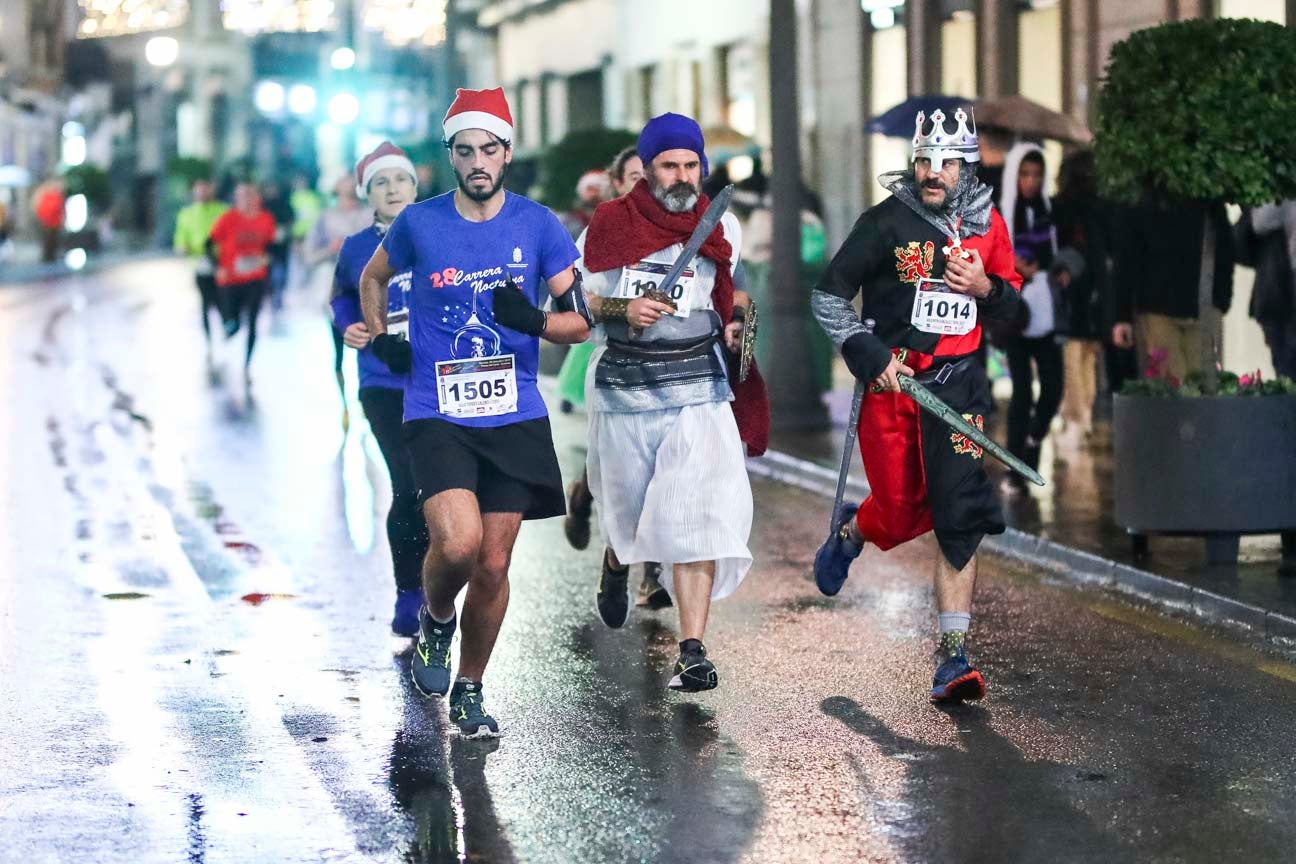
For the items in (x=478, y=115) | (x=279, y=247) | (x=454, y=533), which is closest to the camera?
(x=454, y=533)

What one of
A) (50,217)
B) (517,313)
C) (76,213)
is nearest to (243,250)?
(517,313)

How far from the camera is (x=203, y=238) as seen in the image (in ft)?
85.4

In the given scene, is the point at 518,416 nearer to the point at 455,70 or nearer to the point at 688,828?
the point at 688,828

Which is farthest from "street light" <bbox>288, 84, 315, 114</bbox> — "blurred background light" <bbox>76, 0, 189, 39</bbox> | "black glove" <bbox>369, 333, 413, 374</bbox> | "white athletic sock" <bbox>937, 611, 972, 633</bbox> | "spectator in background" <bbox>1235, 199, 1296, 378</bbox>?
"black glove" <bbox>369, 333, 413, 374</bbox>

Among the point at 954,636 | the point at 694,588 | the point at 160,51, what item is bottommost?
the point at 954,636

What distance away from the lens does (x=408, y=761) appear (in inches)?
285

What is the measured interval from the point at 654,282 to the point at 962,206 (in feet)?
3.39

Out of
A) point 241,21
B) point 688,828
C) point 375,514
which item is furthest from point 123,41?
point 688,828

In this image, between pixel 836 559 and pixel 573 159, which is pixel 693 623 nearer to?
pixel 836 559

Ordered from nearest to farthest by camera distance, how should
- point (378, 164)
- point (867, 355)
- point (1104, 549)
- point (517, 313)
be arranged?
point (517, 313), point (867, 355), point (378, 164), point (1104, 549)

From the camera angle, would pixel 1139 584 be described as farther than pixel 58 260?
No

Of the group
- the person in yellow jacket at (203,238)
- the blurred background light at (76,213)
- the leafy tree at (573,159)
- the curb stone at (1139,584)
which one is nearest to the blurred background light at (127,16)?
the blurred background light at (76,213)

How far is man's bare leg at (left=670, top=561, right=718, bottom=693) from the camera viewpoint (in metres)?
8.09

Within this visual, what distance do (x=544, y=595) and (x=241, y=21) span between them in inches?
3425
